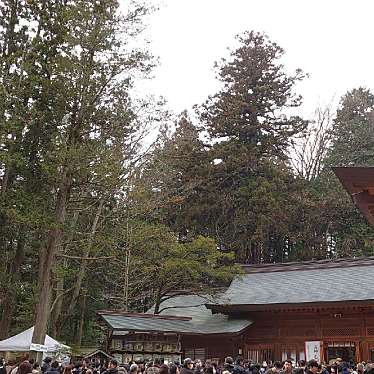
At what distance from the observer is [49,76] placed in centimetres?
1577

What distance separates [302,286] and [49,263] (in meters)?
10.8

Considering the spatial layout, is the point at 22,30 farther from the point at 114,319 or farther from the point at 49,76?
the point at 114,319

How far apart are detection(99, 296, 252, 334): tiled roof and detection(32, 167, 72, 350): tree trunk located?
3348 mm

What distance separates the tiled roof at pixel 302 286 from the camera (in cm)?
1956

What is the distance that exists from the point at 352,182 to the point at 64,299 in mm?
20654

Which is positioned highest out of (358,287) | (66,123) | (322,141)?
(322,141)

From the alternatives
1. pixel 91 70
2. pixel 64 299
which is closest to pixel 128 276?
pixel 64 299

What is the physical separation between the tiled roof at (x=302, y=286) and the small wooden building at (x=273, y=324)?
0.11ft

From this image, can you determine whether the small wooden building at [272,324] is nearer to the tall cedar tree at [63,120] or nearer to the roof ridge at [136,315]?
the roof ridge at [136,315]

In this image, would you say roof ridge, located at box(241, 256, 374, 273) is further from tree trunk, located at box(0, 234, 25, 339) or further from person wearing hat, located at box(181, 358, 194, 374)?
person wearing hat, located at box(181, 358, 194, 374)

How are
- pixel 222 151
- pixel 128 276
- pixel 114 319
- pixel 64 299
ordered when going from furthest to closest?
pixel 222 151
pixel 64 299
pixel 128 276
pixel 114 319

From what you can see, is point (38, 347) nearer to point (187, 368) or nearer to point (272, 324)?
point (187, 368)

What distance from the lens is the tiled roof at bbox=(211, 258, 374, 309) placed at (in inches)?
770

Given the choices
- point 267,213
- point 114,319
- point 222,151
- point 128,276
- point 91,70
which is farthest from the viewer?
point 222,151
